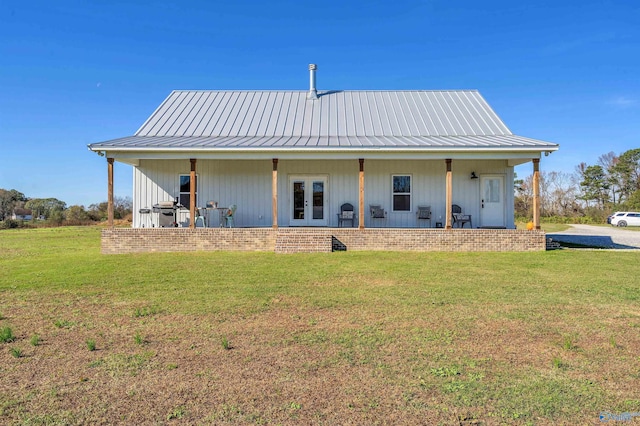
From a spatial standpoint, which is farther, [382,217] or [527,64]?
[527,64]

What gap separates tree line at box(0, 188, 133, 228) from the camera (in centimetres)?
2912

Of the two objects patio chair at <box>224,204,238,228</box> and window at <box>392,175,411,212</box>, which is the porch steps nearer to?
patio chair at <box>224,204,238,228</box>

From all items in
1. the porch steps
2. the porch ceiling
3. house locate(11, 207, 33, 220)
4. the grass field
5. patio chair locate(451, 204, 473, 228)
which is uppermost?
the porch ceiling

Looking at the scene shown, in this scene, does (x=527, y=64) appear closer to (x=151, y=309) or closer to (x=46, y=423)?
(x=151, y=309)

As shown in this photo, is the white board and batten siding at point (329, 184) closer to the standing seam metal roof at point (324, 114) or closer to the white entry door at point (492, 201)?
the white entry door at point (492, 201)

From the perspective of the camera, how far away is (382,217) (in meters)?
14.8

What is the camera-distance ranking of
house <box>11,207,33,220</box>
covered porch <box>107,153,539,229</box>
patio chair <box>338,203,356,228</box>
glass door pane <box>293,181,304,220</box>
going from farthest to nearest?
house <box>11,207,33,220</box> < glass door pane <box>293,181,304,220</box> < covered porch <box>107,153,539,229</box> < patio chair <box>338,203,356,228</box>

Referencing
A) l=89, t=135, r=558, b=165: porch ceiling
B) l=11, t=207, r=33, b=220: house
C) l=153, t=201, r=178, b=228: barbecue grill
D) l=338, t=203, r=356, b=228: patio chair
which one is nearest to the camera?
l=89, t=135, r=558, b=165: porch ceiling

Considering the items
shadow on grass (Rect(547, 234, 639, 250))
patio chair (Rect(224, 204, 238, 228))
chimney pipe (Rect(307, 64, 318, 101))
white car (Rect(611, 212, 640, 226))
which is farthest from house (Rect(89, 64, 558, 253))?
white car (Rect(611, 212, 640, 226))

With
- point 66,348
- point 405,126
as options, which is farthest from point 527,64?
point 66,348

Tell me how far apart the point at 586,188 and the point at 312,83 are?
1581 inches

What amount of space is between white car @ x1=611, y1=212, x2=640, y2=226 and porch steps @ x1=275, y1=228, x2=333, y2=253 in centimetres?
3248

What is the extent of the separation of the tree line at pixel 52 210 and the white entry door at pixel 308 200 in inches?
658

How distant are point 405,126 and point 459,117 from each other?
243 centimetres
